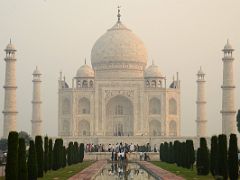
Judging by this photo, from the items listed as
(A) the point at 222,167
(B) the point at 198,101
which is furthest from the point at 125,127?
(A) the point at 222,167

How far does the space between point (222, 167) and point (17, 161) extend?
18.5 feet

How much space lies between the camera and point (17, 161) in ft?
47.5

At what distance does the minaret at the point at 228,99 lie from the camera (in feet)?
129

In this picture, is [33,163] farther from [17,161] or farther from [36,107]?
[36,107]

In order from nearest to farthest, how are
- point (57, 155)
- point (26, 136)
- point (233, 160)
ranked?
point (233, 160)
point (57, 155)
point (26, 136)

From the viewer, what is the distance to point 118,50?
47.4 m

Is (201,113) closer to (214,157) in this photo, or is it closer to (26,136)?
(26,136)

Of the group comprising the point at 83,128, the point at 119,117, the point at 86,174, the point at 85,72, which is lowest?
the point at 86,174

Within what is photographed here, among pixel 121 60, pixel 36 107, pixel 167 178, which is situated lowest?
pixel 167 178

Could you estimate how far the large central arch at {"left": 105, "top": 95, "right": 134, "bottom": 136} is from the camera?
149 ft

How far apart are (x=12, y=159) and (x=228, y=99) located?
87.8ft

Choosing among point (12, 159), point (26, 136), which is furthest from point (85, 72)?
point (12, 159)

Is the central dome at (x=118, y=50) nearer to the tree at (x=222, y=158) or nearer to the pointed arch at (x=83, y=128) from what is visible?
the pointed arch at (x=83, y=128)

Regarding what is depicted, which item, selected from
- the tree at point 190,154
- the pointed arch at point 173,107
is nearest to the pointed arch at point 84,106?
the pointed arch at point 173,107
